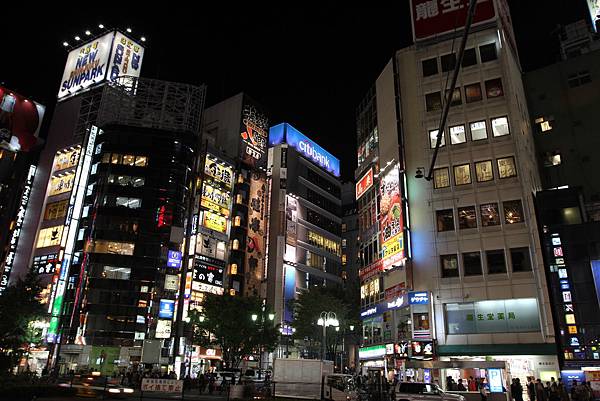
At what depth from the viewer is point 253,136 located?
83.9 m

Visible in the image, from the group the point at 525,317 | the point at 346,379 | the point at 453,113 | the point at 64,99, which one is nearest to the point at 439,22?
the point at 453,113

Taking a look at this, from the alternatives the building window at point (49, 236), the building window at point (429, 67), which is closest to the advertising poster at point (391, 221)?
the building window at point (429, 67)

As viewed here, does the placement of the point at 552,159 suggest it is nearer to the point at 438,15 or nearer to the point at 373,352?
the point at 438,15

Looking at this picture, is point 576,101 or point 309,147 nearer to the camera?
point 576,101

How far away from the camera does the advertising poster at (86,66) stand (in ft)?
266

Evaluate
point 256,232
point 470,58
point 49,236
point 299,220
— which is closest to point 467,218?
point 470,58

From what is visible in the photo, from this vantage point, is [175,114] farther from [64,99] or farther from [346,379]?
[346,379]

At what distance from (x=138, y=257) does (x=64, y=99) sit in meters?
37.6

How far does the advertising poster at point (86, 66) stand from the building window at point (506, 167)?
67.1 metres

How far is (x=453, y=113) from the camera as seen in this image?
4188cm

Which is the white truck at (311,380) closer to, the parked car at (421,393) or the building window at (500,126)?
the parked car at (421,393)

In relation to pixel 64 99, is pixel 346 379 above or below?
below

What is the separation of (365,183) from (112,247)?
35870mm

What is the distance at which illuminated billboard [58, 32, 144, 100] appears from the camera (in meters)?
80.9
